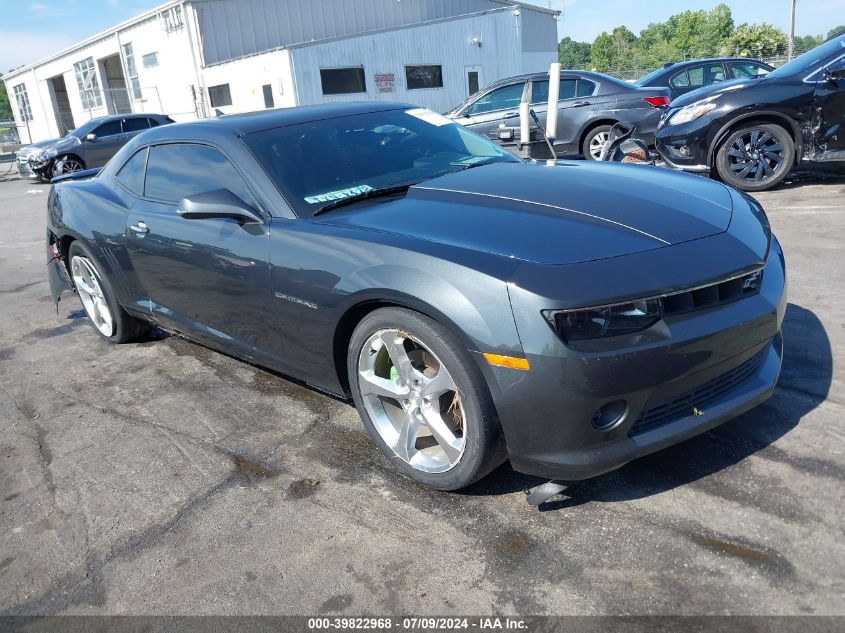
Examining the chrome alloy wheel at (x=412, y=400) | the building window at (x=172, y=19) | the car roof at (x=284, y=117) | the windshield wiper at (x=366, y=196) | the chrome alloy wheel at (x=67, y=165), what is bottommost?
the chrome alloy wheel at (x=412, y=400)

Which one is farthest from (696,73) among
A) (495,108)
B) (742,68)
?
(495,108)

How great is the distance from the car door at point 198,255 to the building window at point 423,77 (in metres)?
22.1

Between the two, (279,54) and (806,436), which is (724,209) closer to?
(806,436)

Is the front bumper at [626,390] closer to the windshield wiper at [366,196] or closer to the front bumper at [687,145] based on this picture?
the windshield wiper at [366,196]

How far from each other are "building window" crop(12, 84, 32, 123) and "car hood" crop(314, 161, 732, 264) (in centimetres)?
5358

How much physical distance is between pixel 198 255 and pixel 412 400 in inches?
57.3

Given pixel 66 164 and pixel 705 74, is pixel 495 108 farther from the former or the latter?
pixel 66 164

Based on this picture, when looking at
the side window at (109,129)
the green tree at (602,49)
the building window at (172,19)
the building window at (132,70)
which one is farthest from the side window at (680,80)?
the green tree at (602,49)

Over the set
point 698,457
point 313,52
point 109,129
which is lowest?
point 698,457

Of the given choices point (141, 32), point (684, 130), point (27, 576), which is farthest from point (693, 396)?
point (141, 32)

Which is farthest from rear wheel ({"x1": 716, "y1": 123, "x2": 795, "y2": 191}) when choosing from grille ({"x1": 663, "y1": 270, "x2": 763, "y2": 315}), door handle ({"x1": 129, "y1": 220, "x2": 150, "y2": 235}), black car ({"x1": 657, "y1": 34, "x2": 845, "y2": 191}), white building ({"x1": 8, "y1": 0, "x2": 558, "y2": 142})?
white building ({"x1": 8, "y1": 0, "x2": 558, "y2": 142})

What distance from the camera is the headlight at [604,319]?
2113mm

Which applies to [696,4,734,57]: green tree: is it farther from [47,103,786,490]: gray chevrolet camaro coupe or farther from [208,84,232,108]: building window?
[47,103,786,490]: gray chevrolet camaro coupe

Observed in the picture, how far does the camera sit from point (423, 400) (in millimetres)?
2570
